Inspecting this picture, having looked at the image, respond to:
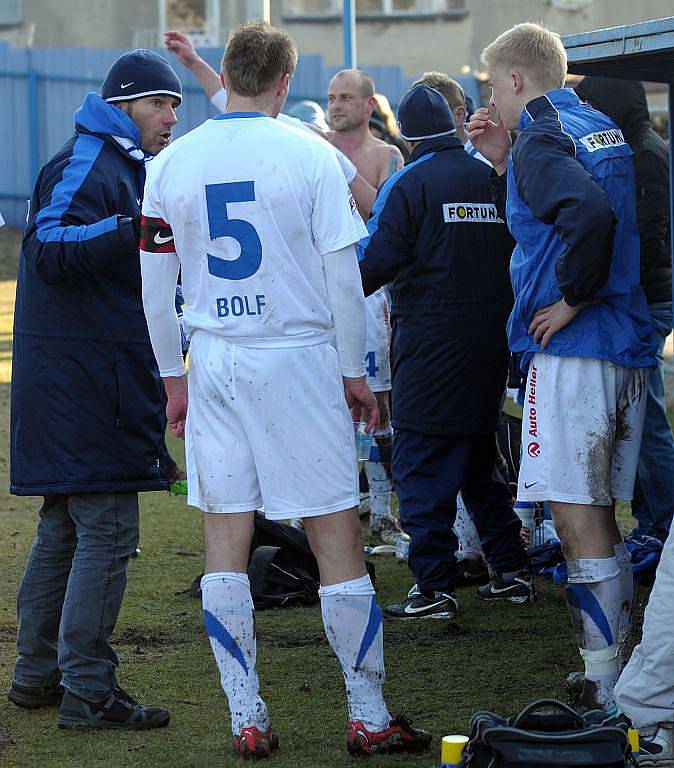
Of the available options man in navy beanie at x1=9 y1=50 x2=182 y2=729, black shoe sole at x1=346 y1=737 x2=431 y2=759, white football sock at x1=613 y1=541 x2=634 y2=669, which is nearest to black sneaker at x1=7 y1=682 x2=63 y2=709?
man in navy beanie at x1=9 y1=50 x2=182 y2=729

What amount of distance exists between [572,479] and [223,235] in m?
1.42

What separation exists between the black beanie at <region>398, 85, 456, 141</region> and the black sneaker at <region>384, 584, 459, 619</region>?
2059 millimetres

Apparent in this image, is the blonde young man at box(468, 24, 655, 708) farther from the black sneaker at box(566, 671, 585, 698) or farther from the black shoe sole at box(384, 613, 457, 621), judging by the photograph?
the black shoe sole at box(384, 613, 457, 621)

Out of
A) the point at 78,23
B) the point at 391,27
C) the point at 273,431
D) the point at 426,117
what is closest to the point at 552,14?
the point at 391,27

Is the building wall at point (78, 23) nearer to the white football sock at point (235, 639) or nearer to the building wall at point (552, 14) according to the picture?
the building wall at point (552, 14)

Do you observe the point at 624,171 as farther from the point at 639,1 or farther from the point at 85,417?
the point at 639,1

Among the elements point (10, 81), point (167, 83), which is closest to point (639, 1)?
point (10, 81)

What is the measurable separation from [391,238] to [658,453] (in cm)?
176

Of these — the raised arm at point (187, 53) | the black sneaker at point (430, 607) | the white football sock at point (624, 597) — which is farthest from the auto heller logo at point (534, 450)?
the raised arm at point (187, 53)

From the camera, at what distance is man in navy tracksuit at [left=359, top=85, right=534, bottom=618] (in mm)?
5488

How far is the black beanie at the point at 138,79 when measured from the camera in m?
4.43

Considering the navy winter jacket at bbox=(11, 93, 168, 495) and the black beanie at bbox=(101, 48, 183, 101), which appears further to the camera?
the black beanie at bbox=(101, 48, 183, 101)

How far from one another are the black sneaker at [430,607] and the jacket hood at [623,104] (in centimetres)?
242

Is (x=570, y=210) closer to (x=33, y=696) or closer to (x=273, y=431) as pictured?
(x=273, y=431)
